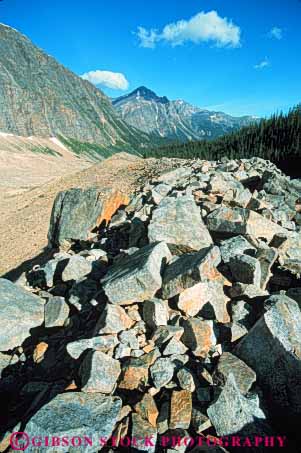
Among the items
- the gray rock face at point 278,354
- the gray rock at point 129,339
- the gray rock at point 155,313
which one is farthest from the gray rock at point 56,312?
the gray rock face at point 278,354

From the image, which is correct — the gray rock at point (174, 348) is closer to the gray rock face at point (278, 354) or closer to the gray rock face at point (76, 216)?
the gray rock face at point (278, 354)

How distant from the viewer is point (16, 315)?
268 inches

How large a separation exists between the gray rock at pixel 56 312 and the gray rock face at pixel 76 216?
4928mm

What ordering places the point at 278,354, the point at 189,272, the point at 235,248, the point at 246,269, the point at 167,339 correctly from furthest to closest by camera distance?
1. the point at 235,248
2. the point at 246,269
3. the point at 189,272
4. the point at 167,339
5. the point at 278,354

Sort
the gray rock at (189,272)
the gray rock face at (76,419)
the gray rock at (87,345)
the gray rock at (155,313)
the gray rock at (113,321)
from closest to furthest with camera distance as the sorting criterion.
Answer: the gray rock face at (76,419) → the gray rock at (87,345) → the gray rock at (113,321) → the gray rock at (155,313) → the gray rock at (189,272)

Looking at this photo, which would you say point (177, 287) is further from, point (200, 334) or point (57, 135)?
point (57, 135)

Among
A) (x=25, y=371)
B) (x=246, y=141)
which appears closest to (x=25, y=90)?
(x=246, y=141)

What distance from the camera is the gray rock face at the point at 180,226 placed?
26.1 feet

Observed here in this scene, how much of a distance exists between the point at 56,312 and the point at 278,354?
495cm

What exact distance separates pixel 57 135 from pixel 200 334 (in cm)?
21342

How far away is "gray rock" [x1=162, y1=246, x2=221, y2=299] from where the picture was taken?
5.91 metres

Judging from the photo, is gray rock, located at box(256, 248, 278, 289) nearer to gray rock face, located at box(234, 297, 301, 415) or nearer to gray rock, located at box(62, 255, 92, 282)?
gray rock face, located at box(234, 297, 301, 415)

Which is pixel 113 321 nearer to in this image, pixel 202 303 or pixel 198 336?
pixel 198 336

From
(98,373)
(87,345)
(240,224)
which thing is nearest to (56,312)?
(87,345)
